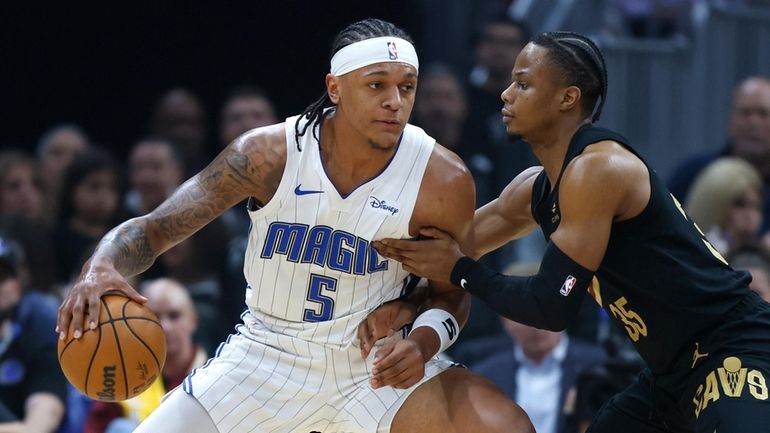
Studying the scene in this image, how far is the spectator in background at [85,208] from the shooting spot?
9.20 metres

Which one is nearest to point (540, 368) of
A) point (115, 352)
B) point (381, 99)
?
point (381, 99)

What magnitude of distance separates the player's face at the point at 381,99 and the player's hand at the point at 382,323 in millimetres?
674

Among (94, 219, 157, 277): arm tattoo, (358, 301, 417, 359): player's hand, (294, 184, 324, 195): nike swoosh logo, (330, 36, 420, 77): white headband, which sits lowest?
(358, 301, 417, 359): player's hand

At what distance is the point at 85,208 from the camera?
9.27m

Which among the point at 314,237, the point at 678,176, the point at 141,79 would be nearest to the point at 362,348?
the point at 314,237

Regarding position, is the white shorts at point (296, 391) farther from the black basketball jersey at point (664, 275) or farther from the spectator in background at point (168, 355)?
the spectator in background at point (168, 355)

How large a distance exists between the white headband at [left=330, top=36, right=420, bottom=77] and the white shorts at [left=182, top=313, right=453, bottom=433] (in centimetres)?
116

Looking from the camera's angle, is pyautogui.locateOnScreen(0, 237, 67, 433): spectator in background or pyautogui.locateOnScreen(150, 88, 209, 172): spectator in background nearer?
pyautogui.locateOnScreen(0, 237, 67, 433): spectator in background

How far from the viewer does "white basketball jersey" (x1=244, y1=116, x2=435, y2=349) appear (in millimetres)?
5184

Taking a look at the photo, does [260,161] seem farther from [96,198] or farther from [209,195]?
[96,198]

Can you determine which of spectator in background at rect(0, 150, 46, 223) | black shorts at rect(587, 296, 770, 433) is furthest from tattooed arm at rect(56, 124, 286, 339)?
spectator in background at rect(0, 150, 46, 223)

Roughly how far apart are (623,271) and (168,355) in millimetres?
3618

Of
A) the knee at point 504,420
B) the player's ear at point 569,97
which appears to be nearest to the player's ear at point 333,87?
the player's ear at point 569,97

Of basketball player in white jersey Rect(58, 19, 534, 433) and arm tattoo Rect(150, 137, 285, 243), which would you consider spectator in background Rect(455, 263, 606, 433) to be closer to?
basketball player in white jersey Rect(58, 19, 534, 433)
